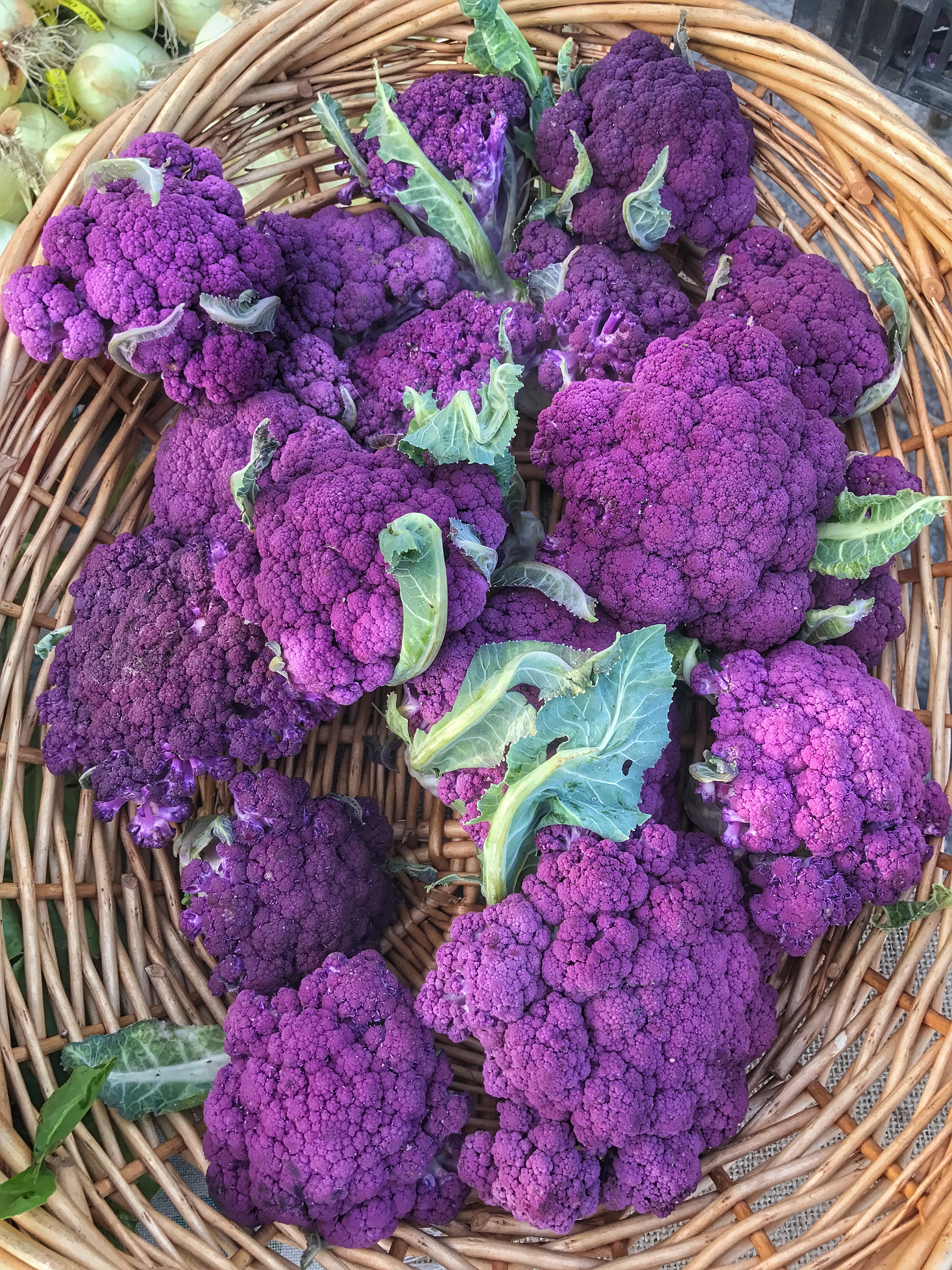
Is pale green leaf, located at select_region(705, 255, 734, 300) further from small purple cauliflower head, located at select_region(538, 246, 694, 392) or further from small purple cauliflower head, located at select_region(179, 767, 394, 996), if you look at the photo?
small purple cauliflower head, located at select_region(179, 767, 394, 996)

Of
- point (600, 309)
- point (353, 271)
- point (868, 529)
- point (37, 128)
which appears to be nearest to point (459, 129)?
point (353, 271)

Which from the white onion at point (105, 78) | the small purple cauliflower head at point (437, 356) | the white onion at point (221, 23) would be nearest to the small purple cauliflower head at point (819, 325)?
the small purple cauliflower head at point (437, 356)

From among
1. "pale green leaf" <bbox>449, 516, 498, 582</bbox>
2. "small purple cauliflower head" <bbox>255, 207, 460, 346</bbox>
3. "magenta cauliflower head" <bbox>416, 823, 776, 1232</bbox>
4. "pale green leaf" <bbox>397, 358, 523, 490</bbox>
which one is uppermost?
"small purple cauliflower head" <bbox>255, 207, 460, 346</bbox>

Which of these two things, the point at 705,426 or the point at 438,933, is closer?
the point at 705,426

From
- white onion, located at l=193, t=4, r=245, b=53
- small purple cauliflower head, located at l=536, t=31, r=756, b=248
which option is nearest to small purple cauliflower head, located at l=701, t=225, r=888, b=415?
small purple cauliflower head, located at l=536, t=31, r=756, b=248

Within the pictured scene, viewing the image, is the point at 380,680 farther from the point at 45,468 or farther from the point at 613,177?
the point at 613,177

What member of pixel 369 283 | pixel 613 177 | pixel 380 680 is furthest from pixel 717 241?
pixel 380 680
